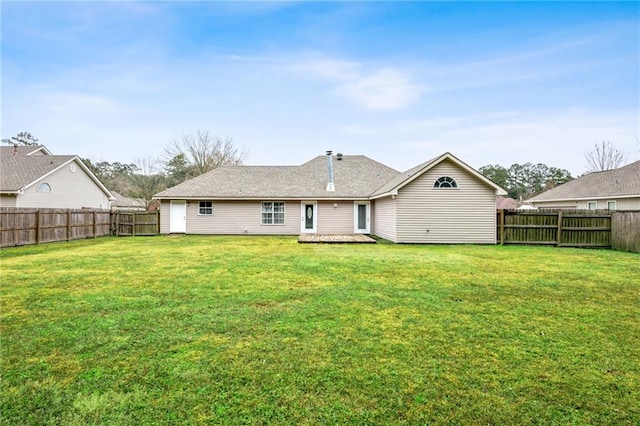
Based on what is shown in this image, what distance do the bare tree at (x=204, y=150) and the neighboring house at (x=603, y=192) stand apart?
30.7m

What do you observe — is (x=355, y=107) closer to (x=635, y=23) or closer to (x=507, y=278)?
(x=635, y=23)

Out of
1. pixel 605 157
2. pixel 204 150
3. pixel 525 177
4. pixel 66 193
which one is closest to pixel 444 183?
pixel 66 193

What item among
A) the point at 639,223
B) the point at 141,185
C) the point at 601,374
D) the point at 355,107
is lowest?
the point at 601,374

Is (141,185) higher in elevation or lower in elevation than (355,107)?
lower

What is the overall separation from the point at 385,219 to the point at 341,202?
3329 mm

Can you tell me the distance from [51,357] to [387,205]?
1416cm

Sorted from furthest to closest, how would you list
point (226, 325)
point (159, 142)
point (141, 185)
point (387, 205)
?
point (141, 185) → point (159, 142) → point (387, 205) → point (226, 325)

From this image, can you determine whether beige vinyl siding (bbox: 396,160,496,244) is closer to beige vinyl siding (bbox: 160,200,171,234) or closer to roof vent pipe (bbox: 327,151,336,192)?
roof vent pipe (bbox: 327,151,336,192)

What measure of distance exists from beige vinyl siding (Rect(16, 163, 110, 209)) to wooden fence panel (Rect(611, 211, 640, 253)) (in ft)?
93.1

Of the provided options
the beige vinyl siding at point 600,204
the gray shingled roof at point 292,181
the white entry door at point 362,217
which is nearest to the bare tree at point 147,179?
the gray shingled roof at point 292,181

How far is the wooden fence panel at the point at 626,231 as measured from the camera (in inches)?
480

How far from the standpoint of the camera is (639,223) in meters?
12.1

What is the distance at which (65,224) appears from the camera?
49.4ft

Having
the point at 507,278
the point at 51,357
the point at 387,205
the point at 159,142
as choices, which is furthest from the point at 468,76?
the point at 159,142
